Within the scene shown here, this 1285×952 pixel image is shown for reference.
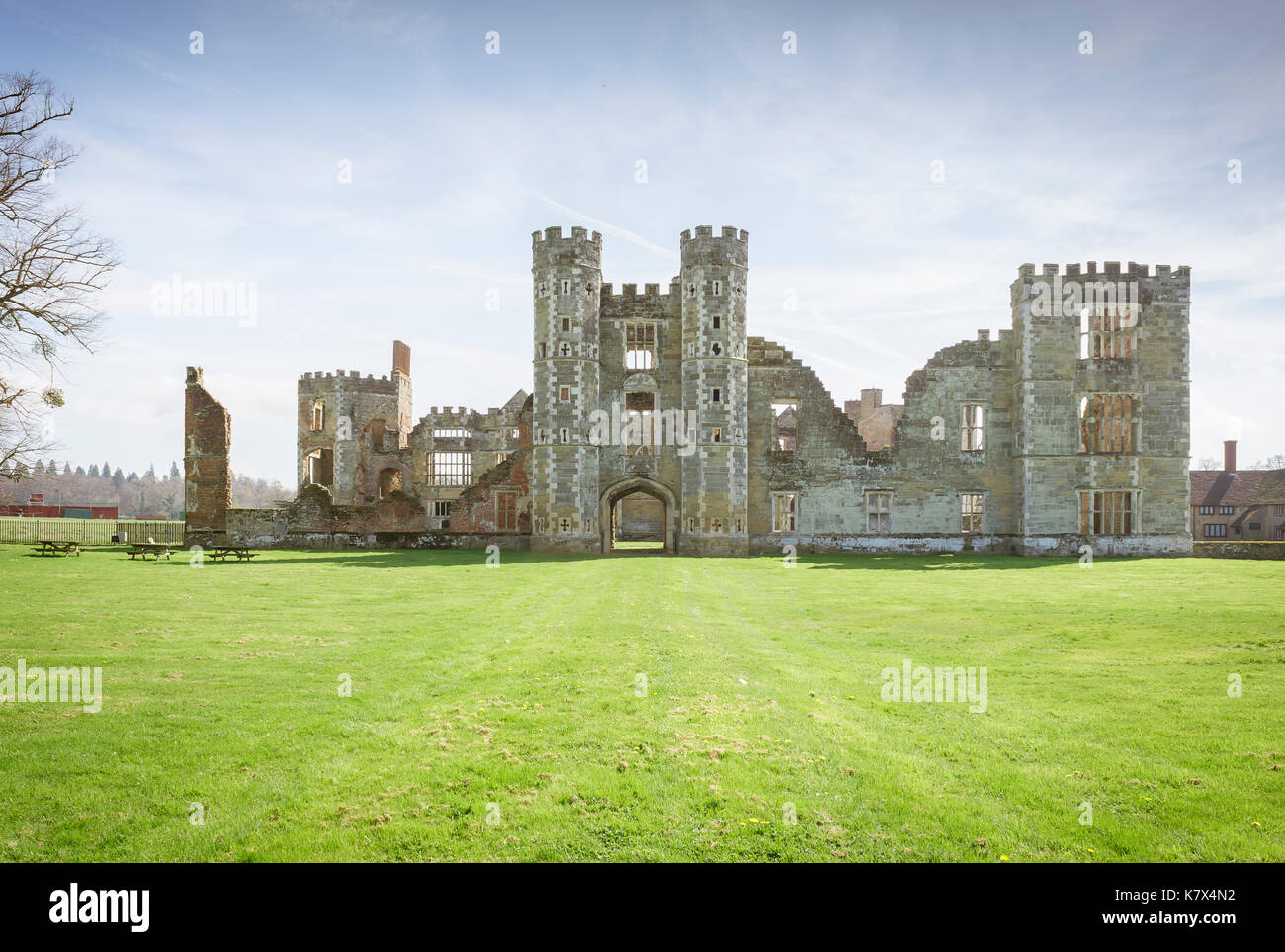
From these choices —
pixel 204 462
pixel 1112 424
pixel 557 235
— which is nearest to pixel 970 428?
pixel 1112 424

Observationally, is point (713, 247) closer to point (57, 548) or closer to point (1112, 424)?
point (1112, 424)

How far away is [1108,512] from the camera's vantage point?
39.3 meters

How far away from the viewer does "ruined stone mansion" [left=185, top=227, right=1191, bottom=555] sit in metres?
38.1

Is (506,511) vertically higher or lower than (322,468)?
lower

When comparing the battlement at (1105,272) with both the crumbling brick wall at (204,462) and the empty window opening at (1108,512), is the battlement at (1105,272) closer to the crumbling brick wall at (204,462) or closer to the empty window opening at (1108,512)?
the empty window opening at (1108,512)

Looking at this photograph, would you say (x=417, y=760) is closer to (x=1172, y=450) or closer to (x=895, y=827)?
(x=895, y=827)

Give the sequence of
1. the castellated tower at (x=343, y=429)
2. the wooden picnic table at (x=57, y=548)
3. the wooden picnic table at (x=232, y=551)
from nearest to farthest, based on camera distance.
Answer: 1. the wooden picnic table at (x=232, y=551)
2. the wooden picnic table at (x=57, y=548)
3. the castellated tower at (x=343, y=429)

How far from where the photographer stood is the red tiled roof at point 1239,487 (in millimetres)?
62875

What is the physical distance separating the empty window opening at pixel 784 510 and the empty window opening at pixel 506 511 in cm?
1564

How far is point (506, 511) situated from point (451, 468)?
58.2ft

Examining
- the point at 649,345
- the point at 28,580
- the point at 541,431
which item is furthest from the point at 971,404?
the point at 28,580

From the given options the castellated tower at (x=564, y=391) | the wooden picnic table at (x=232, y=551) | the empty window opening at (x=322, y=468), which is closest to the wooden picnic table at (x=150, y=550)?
the wooden picnic table at (x=232, y=551)

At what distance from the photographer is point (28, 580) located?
20.0m

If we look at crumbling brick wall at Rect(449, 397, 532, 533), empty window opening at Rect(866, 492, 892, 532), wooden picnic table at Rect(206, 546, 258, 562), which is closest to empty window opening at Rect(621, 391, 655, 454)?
crumbling brick wall at Rect(449, 397, 532, 533)
